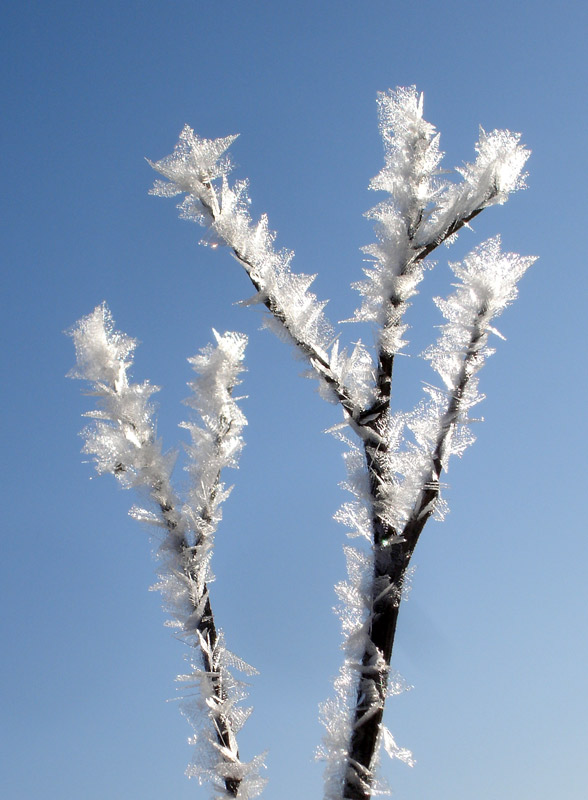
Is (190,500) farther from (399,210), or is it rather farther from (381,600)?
(399,210)

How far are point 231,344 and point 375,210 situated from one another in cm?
98

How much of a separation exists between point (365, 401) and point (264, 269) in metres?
0.70

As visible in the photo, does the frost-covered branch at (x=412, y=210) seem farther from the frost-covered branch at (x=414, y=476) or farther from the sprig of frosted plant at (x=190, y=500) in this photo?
the sprig of frosted plant at (x=190, y=500)

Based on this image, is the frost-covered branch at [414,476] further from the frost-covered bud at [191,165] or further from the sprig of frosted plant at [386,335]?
the frost-covered bud at [191,165]

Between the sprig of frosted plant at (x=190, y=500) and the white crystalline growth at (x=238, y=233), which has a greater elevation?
the white crystalline growth at (x=238, y=233)

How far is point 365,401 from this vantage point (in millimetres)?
2980

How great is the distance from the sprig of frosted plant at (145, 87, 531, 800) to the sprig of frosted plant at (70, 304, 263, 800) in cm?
49

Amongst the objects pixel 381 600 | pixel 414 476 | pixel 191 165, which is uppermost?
pixel 191 165

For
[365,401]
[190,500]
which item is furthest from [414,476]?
[190,500]

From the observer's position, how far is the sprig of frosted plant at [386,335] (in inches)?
110

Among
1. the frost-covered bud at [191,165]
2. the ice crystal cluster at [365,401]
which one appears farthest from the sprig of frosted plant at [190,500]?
the frost-covered bud at [191,165]

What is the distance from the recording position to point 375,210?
3.16 meters

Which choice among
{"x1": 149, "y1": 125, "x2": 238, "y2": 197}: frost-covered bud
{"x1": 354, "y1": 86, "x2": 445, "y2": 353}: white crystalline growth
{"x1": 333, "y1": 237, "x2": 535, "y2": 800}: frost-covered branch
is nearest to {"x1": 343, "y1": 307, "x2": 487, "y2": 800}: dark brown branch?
{"x1": 333, "y1": 237, "x2": 535, "y2": 800}: frost-covered branch

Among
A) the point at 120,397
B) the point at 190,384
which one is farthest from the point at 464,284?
the point at 120,397
